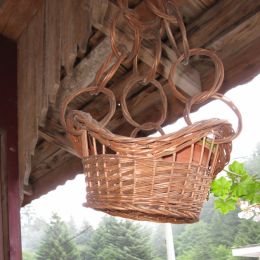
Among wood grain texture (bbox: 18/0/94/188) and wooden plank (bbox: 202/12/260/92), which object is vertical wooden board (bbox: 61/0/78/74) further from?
wooden plank (bbox: 202/12/260/92)

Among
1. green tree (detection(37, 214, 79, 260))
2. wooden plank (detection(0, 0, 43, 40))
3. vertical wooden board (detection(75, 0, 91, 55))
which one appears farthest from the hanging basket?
green tree (detection(37, 214, 79, 260))

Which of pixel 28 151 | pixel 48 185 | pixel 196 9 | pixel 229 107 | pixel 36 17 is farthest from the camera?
pixel 48 185

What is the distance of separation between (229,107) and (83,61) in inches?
36.0

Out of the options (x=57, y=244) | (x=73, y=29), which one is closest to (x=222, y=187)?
(x=73, y=29)

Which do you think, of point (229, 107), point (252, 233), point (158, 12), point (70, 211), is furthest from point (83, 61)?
point (70, 211)

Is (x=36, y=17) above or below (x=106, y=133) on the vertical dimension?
above

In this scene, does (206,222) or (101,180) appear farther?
(206,222)

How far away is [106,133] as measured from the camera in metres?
0.61

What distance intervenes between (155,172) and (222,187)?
44cm

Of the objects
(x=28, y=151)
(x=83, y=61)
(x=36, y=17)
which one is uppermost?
(x=36, y=17)

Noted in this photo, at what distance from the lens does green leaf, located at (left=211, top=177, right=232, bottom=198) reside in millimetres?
991

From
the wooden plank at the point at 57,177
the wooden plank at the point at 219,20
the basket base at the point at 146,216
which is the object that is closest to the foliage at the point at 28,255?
the wooden plank at the point at 57,177

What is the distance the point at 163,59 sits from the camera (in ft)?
4.58

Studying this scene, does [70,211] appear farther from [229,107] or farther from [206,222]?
[229,107]
